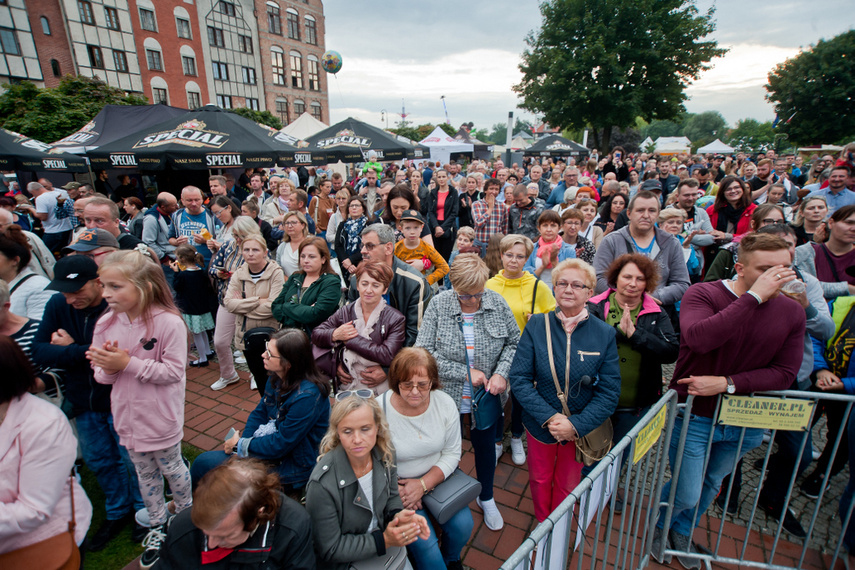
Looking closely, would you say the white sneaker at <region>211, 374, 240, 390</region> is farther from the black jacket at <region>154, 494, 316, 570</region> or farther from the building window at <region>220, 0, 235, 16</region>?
the building window at <region>220, 0, 235, 16</region>

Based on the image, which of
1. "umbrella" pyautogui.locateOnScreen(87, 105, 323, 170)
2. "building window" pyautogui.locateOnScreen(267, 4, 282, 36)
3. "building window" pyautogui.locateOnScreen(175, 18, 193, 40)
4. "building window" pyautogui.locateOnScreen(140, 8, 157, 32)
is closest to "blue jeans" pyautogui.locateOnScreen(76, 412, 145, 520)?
"umbrella" pyautogui.locateOnScreen(87, 105, 323, 170)

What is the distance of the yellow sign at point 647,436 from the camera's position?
2088 mm

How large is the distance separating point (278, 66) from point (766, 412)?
45.0m

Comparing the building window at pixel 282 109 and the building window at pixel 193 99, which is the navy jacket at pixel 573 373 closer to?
the building window at pixel 193 99

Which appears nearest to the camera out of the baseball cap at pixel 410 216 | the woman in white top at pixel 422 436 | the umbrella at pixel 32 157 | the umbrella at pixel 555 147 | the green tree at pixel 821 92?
the woman in white top at pixel 422 436

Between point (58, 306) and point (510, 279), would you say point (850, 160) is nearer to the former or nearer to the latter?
point (510, 279)

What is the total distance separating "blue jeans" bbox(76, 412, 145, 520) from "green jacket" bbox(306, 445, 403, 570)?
186cm

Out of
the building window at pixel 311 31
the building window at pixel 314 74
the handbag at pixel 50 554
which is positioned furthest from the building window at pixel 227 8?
the handbag at pixel 50 554

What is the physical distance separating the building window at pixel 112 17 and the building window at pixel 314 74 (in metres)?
16.4

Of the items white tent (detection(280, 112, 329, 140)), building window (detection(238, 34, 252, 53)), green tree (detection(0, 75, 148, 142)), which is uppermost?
building window (detection(238, 34, 252, 53))

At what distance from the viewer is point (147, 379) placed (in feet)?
8.13

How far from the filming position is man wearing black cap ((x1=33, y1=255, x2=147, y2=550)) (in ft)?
8.54

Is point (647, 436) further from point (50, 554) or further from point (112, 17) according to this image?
point (112, 17)

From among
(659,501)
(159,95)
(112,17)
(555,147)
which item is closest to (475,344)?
(659,501)
